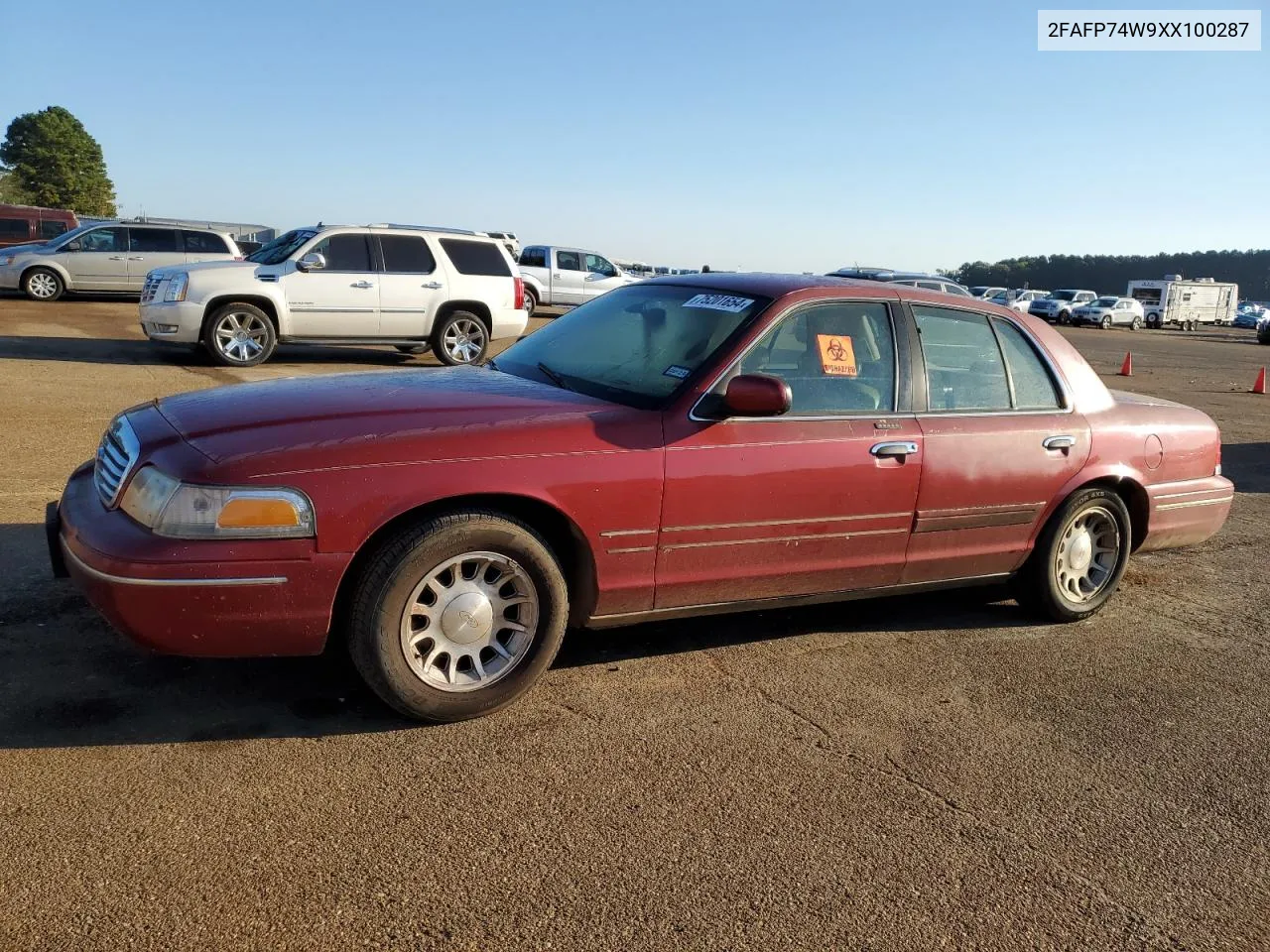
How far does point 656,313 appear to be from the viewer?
15.0 ft

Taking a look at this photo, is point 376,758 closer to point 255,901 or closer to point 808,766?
point 255,901

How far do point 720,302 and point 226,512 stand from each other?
7.19 ft

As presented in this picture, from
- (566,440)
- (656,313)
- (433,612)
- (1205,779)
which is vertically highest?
(656,313)

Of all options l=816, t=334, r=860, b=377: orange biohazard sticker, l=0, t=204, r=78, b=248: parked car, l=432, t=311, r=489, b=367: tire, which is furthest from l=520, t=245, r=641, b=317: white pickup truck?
l=816, t=334, r=860, b=377: orange biohazard sticker

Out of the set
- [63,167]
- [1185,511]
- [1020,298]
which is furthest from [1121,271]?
[1185,511]

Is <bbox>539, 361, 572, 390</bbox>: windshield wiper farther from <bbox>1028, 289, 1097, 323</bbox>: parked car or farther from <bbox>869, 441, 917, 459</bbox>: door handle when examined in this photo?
<bbox>1028, 289, 1097, 323</bbox>: parked car

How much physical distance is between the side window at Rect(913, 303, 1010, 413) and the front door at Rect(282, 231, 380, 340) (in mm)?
9774

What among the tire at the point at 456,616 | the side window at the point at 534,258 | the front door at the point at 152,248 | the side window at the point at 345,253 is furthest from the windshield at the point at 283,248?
the side window at the point at 534,258

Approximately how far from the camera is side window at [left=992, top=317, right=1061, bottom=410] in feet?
16.0

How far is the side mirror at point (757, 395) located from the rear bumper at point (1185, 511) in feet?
8.05

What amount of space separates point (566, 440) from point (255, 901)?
175cm

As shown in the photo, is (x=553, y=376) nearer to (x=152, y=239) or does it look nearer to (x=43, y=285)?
(x=152, y=239)

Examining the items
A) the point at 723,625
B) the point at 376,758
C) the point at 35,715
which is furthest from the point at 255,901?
the point at 723,625

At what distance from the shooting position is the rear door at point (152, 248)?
826 inches
